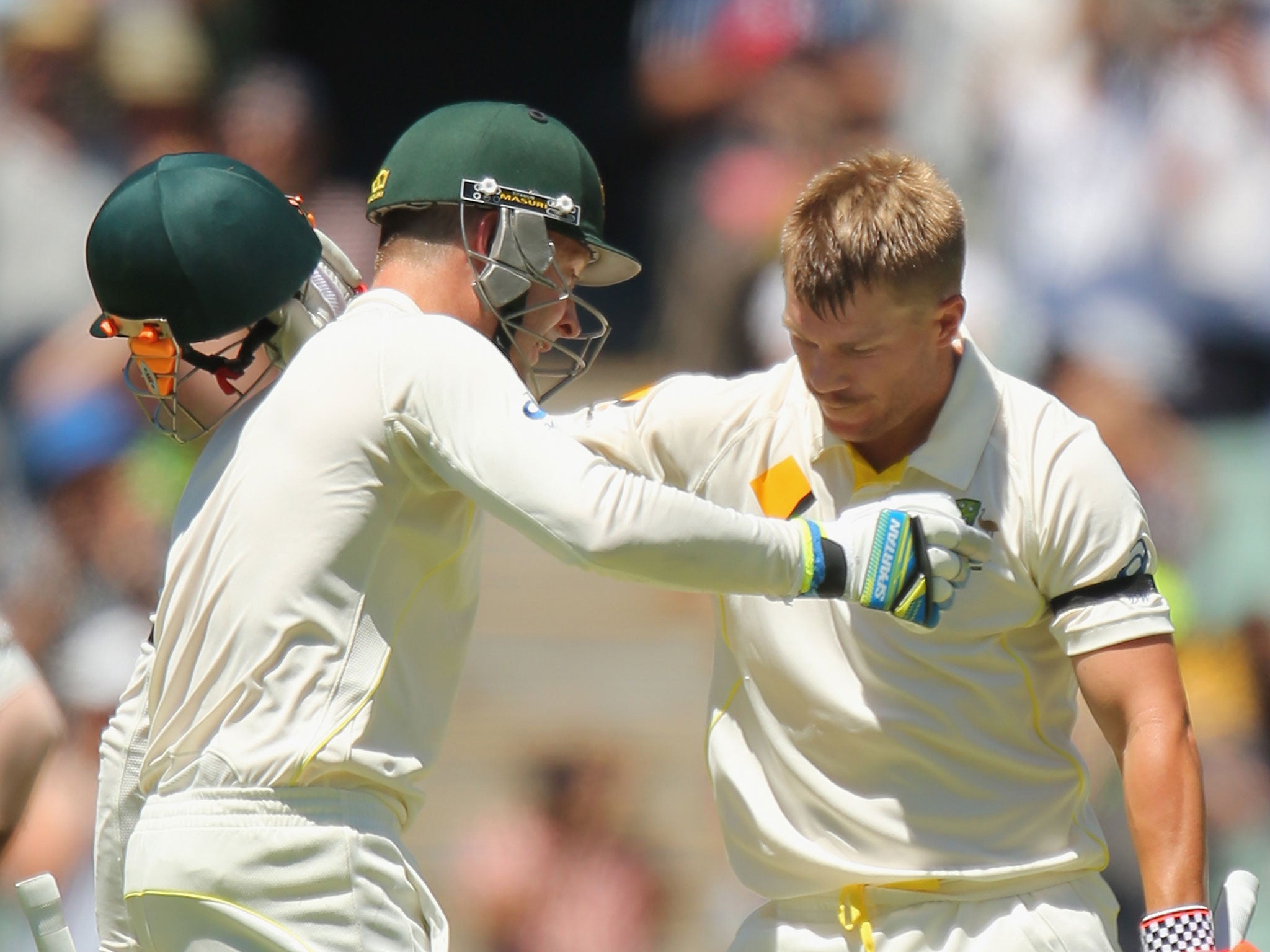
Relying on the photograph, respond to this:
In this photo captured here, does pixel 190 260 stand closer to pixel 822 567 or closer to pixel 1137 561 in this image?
pixel 822 567

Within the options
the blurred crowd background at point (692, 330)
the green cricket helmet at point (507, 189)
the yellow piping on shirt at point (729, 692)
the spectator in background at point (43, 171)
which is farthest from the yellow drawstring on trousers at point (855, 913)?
the spectator in background at point (43, 171)

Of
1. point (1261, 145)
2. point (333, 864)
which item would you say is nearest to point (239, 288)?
point (333, 864)

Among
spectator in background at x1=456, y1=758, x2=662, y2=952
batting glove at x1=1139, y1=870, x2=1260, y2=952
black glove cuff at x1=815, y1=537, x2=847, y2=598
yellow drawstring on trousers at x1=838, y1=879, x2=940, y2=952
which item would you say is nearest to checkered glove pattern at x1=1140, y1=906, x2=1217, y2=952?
batting glove at x1=1139, y1=870, x2=1260, y2=952

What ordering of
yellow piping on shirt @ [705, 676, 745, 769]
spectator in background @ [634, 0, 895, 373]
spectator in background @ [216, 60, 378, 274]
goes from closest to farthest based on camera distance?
1. yellow piping on shirt @ [705, 676, 745, 769]
2. spectator in background @ [634, 0, 895, 373]
3. spectator in background @ [216, 60, 378, 274]

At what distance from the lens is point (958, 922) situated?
9.09ft

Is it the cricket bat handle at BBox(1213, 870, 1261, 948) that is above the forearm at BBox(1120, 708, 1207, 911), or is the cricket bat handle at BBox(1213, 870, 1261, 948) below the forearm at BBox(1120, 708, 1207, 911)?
below

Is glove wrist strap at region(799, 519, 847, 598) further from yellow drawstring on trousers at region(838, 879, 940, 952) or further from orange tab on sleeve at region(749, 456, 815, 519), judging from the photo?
yellow drawstring on trousers at region(838, 879, 940, 952)

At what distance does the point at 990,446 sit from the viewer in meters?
2.79

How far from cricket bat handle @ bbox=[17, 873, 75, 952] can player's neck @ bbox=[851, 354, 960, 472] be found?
58.7 inches

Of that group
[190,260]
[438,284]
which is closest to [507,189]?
[438,284]

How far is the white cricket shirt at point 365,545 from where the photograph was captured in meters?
2.37

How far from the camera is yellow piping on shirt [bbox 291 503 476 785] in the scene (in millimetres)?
2391

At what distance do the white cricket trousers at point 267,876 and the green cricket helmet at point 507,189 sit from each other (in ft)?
2.73

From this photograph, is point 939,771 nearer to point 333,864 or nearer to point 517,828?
point 333,864
